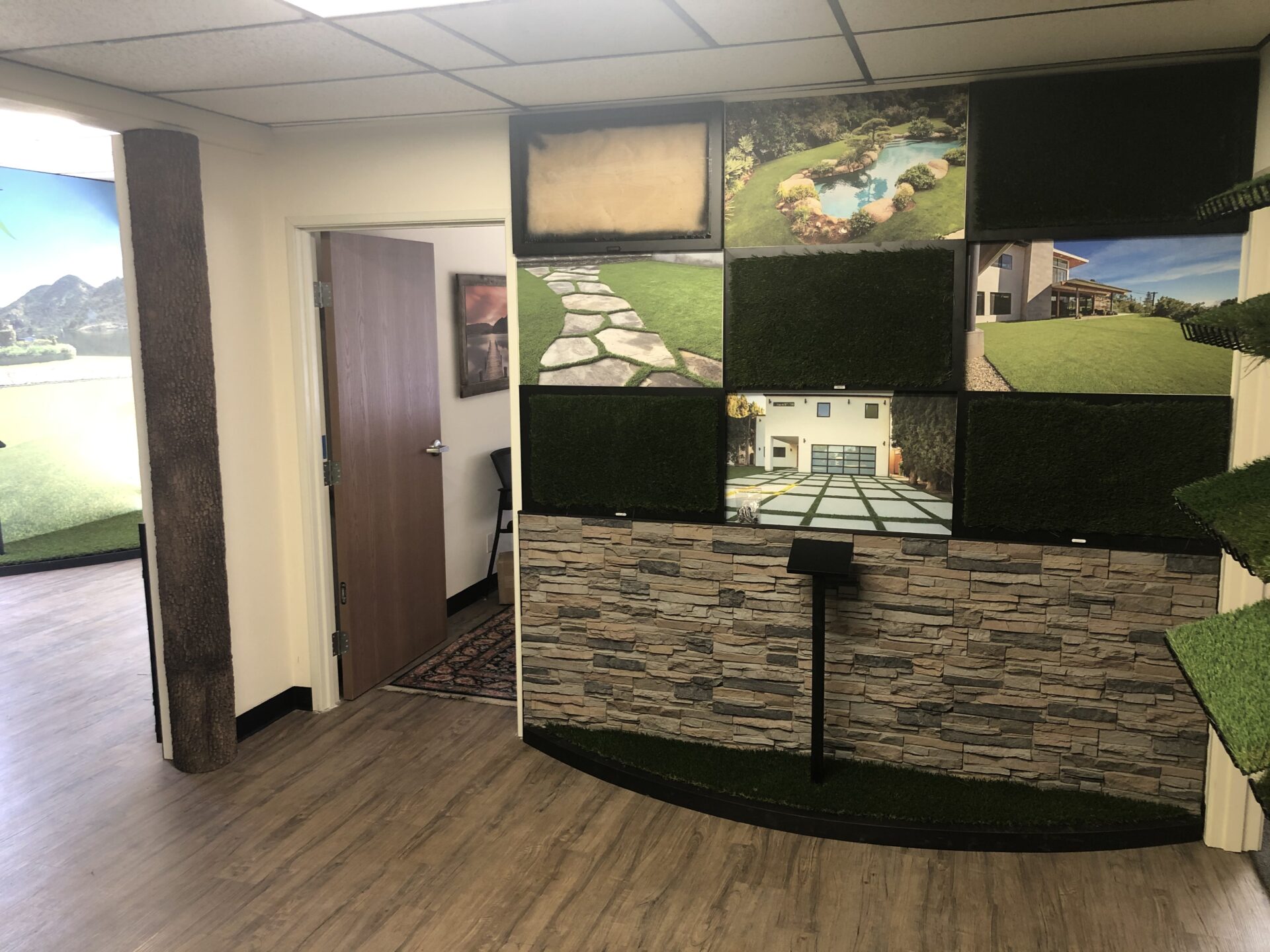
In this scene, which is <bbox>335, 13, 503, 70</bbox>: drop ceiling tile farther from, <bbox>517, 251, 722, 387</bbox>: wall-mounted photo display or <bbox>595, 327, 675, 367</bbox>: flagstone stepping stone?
<bbox>595, 327, 675, 367</bbox>: flagstone stepping stone

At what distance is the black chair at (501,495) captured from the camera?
18.9 feet

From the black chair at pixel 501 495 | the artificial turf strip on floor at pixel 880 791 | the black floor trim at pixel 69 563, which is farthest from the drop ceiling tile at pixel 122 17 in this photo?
the black floor trim at pixel 69 563

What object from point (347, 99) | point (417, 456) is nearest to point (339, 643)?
point (417, 456)

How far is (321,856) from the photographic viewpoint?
3.14 metres

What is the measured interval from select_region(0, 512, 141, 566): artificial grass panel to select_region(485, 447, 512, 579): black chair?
325cm

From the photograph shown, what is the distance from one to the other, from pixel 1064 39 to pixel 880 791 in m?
2.46

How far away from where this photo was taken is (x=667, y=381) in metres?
3.60

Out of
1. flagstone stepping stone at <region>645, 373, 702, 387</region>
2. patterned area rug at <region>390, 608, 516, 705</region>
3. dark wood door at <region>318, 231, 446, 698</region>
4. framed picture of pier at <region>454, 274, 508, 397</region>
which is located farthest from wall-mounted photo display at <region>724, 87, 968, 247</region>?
framed picture of pier at <region>454, 274, 508, 397</region>

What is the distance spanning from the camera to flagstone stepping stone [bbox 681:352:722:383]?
3.52 metres

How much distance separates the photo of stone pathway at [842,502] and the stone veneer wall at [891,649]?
55 mm

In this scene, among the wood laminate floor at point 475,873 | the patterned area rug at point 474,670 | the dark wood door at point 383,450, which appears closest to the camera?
the wood laminate floor at point 475,873

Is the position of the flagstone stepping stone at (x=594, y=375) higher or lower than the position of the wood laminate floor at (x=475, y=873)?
higher

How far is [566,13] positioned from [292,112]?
1638 mm

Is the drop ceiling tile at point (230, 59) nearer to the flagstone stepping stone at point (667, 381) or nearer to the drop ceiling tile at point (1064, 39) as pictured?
the flagstone stepping stone at point (667, 381)
